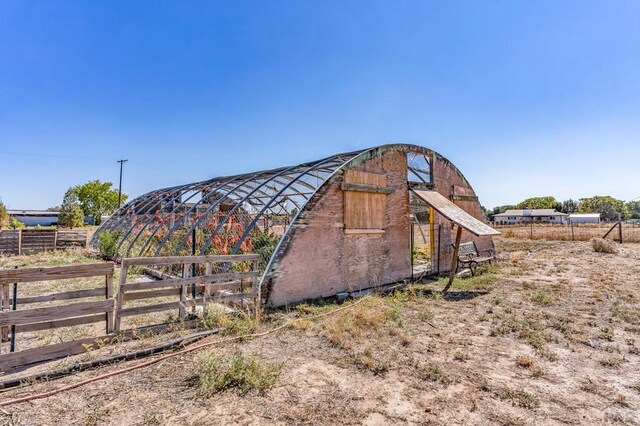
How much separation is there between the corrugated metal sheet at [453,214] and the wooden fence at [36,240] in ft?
57.0

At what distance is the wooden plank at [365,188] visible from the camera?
895 centimetres

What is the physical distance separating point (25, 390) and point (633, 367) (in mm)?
7912

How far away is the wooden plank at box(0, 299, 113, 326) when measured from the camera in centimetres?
429

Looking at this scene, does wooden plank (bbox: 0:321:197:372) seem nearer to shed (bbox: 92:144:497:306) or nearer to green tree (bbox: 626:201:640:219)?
shed (bbox: 92:144:497:306)

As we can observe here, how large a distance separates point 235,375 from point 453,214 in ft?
26.9

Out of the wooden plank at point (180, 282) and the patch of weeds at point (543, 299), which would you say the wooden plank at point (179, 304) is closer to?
the wooden plank at point (180, 282)

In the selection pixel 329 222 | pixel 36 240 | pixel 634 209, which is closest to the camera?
pixel 329 222

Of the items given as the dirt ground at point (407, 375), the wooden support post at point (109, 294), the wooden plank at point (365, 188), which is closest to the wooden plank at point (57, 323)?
the wooden support post at point (109, 294)

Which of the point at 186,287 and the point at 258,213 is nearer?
the point at 186,287

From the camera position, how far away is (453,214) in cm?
1023

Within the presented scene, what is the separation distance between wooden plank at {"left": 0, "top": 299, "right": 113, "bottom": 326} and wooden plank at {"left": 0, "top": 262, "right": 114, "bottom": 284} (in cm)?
41

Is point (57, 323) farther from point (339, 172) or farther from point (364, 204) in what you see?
point (364, 204)

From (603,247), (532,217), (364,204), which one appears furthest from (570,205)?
(364,204)

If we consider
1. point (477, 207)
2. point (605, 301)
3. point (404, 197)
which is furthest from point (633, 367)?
point (477, 207)
